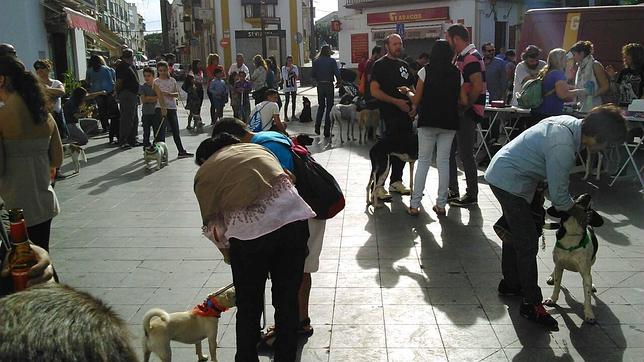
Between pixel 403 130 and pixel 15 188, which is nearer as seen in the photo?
pixel 15 188

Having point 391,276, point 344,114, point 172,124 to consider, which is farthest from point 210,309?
point 344,114

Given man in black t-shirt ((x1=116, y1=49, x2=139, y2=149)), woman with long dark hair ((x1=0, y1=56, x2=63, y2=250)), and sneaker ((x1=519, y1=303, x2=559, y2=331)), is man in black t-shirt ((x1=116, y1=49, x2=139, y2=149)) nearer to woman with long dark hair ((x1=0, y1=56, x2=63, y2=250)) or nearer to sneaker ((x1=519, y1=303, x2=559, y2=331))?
woman with long dark hair ((x1=0, y1=56, x2=63, y2=250))

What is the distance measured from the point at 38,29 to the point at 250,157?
17229 mm

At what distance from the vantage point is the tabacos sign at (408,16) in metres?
29.1

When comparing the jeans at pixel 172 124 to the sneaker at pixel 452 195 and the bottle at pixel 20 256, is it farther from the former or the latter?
the bottle at pixel 20 256

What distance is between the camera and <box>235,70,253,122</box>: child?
1480 centimetres

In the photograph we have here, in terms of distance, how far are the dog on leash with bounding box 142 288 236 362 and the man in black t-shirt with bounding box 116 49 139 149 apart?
9416mm

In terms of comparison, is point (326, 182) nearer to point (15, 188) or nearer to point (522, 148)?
point (522, 148)

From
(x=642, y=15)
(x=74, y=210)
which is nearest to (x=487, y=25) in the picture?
(x=642, y=15)

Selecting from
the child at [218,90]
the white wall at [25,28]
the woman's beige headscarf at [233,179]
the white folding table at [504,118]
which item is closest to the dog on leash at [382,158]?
the white folding table at [504,118]

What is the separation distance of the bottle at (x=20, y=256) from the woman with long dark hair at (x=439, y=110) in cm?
462

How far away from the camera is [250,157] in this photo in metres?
3.02

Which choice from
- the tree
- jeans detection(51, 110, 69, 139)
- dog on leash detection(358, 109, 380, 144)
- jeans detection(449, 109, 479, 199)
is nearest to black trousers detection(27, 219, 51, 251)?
jeans detection(449, 109, 479, 199)

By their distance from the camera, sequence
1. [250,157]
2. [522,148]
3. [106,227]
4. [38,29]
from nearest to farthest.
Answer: [250,157] < [522,148] < [106,227] < [38,29]
